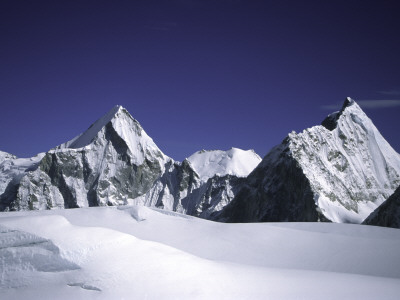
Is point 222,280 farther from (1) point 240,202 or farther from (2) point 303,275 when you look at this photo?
(1) point 240,202

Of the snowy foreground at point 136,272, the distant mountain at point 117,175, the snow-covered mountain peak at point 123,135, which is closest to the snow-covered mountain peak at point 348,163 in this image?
the distant mountain at point 117,175

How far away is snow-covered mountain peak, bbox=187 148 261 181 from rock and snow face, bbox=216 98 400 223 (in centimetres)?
5006

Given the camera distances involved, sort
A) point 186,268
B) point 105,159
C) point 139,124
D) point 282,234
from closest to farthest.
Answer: point 186,268
point 282,234
point 105,159
point 139,124

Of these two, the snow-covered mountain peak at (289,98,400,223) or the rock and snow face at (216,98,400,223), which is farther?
the snow-covered mountain peak at (289,98,400,223)

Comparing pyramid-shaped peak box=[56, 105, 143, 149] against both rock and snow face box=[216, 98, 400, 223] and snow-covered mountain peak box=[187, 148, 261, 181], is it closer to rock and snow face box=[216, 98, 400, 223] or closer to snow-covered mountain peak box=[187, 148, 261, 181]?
snow-covered mountain peak box=[187, 148, 261, 181]

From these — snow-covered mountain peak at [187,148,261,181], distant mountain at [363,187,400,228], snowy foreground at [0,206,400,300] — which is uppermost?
snow-covered mountain peak at [187,148,261,181]

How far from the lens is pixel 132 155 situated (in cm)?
14138

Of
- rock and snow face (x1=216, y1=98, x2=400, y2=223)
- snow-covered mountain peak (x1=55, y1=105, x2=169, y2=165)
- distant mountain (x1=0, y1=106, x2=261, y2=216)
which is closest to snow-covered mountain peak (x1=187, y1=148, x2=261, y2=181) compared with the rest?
distant mountain (x1=0, y1=106, x2=261, y2=216)

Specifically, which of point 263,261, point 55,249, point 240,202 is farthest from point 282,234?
point 240,202

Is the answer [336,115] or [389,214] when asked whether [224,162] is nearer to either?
[336,115]

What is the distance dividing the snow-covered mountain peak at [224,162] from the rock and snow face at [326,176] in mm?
50059

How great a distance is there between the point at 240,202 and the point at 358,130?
1395 inches

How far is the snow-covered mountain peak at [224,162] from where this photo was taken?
14412 cm

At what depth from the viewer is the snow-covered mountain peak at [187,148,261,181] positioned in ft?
473
